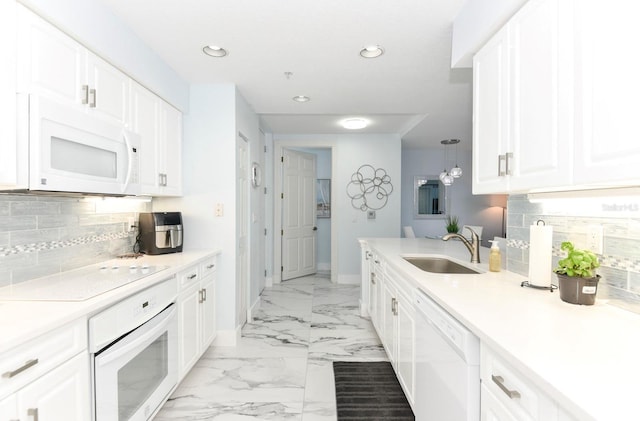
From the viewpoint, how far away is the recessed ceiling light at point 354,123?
4641 millimetres

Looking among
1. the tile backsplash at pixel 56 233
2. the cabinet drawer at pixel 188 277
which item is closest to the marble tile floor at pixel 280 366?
the cabinet drawer at pixel 188 277

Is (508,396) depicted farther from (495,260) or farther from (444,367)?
(495,260)

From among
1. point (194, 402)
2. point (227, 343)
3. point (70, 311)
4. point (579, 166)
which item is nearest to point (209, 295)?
point (227, 343)

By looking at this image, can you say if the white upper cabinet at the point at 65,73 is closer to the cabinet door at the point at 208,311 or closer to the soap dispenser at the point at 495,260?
the cabinet door at the point at 208,311

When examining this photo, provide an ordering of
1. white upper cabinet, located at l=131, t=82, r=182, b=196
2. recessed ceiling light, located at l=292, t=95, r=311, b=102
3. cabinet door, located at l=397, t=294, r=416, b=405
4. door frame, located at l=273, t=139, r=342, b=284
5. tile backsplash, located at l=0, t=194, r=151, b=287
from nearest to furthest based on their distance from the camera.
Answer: tile backsplash, located at l=0, t=194, r=151, b=287 < cabinet door, located at l=397, t=294, r=416, b=405 < white upper cabinet, located at l=131, t=82, r=182, b=196 < recessed ceiling light, located at l=292, t=95, r=311, b=102 < door frame, located at l=273, t=139, r=342, b=284

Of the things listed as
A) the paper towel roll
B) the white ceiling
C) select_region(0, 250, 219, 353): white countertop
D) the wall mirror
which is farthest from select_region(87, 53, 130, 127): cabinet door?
the wall mirror

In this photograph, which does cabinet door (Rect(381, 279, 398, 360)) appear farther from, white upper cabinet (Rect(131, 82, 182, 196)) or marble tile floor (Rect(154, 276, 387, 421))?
white upper cabinet (Rect(131, 82, 182, 196))

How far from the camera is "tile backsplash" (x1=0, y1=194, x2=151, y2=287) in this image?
1.68 m

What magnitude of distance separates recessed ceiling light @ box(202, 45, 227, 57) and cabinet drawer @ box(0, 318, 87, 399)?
1.86 metres

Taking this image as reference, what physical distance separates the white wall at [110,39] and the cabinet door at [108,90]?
5cm

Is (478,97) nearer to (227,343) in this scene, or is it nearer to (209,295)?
(209,295)

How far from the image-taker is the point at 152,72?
7.98 ft

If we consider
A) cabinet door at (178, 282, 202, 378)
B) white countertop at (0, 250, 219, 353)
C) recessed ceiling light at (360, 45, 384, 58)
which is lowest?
cabinet door at (178, 282, 202, 378)

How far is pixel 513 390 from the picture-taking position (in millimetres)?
958
